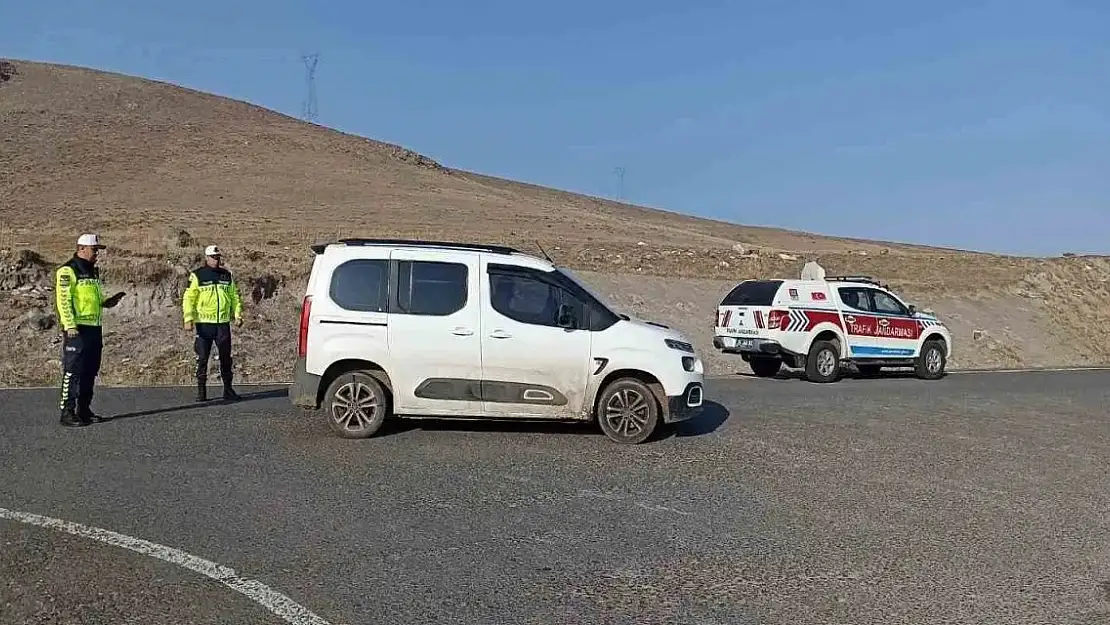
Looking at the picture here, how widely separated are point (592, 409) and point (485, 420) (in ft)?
3.68

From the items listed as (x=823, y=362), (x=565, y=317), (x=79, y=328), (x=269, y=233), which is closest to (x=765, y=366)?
(x=823, y=362)

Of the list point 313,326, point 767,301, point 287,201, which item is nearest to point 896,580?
point 313,326

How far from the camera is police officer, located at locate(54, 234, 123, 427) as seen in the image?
35.0 feet

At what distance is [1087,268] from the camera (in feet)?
135

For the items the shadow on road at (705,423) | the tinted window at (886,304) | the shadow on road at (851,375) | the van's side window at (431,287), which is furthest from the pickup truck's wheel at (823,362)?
the van's side window at (431,287)

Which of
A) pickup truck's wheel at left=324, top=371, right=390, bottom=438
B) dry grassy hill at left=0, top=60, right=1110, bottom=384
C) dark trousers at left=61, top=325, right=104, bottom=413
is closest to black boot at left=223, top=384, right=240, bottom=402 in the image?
dark trousers at left=61, top=325, right=104, bottom=413

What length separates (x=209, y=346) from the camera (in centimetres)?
1321

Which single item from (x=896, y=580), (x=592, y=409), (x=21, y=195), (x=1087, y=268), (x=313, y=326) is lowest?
(x=896, y=580)

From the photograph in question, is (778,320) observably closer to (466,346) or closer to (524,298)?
(524,298)

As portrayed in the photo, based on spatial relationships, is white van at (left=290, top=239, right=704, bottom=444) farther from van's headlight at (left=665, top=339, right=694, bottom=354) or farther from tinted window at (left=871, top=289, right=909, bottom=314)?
tinted window at (left=871, top=289, right=909, bottom=314)

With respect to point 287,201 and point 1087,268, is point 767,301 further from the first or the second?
point 287,201

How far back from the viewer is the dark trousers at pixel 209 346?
13.1 metres

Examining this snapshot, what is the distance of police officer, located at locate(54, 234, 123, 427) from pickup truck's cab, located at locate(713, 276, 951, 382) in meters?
11.3

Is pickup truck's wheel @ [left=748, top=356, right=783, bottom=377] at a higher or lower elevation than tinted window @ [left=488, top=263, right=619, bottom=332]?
lower
